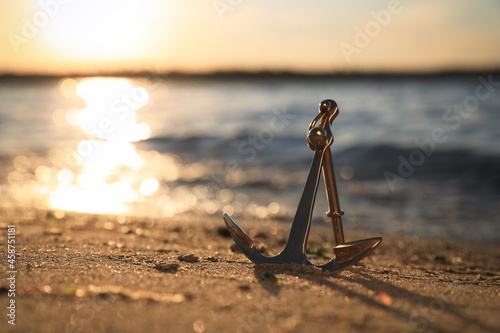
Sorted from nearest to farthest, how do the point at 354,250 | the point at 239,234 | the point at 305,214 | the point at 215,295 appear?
the point at 215,295
the point at 354,250
the point at 305,214
the point at 239,234

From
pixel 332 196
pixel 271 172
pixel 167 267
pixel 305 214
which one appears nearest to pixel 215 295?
pixel 167 267

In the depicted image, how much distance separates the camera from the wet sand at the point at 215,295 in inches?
85.7

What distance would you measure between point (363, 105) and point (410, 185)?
21293mm

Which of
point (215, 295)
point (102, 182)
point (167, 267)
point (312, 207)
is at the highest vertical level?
point (102, 182)

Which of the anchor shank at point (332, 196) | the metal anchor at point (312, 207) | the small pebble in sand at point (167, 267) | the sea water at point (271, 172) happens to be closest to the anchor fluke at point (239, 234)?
the metal anchor at point (312, 207)

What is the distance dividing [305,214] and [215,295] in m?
0.84

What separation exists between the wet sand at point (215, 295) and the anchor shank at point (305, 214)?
0.15 meters

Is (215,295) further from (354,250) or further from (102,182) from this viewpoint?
(102,182)

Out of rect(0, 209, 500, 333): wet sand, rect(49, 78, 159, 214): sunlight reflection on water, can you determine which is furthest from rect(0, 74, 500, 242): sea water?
rect(0, 209, 500, 333): wet sand

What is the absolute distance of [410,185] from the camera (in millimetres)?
10445

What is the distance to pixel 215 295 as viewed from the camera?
253 centimetres

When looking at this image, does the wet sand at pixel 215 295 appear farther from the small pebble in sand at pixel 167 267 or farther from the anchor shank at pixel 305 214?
the anchor shank at pixel 305 214

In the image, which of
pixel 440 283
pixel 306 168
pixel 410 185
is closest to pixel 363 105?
pixel 306 168

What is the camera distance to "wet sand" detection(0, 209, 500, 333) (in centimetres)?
218
